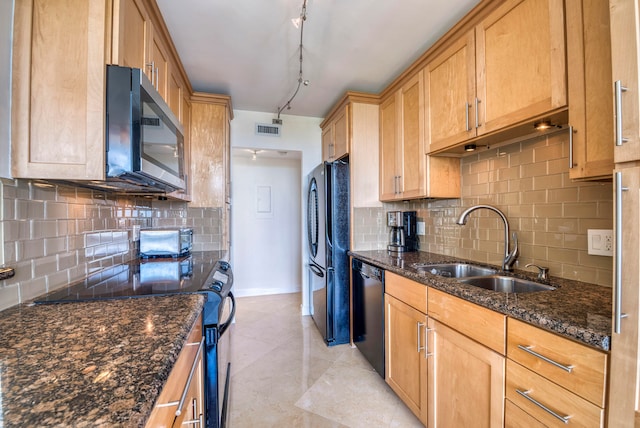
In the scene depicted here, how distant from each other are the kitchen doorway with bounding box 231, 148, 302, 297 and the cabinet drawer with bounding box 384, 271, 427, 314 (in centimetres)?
246

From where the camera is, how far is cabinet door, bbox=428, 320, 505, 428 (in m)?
1.06

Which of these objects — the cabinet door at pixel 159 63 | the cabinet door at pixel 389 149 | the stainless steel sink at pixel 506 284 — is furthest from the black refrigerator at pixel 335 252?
the cabinet door at pixel 159 63

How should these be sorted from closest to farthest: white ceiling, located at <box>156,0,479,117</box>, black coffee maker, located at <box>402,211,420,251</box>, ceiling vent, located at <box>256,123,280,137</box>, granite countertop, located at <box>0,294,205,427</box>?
1. granite countertop, located at <box>0,294,205,427</box>
2. white ceiling, located at <box>156,0,479,117</box>
3. black coffee maker, located at <box>402,211,420,251</box>
4. ceiling vent, located at <box>256,123,280,137</box>

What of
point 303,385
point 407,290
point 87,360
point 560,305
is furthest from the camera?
point 303,385

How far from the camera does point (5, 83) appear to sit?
2.98 feet

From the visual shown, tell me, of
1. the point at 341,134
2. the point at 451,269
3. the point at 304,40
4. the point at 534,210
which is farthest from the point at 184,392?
the point at 341,134

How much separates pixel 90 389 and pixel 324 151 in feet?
9.87

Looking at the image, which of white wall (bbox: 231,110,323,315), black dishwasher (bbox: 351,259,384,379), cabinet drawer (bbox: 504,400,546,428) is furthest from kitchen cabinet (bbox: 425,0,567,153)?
→ white wall (bbox: 231,110,323,315)

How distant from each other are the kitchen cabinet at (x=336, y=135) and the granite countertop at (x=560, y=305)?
5.27 ft

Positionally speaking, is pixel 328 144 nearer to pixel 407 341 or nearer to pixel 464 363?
pixel 407 341

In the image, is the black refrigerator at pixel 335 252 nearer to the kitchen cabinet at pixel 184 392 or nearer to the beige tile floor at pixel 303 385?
the beige tile floor at pixel 303 385

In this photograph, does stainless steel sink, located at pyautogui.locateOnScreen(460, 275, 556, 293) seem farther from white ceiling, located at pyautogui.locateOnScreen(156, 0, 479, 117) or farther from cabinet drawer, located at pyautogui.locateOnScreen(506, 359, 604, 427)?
white ceiling, located at pyautogui.locateOnScreen(156, 0, 479, 117)

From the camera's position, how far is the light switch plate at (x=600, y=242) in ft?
3.85

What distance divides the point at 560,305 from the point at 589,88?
2.56 ft
